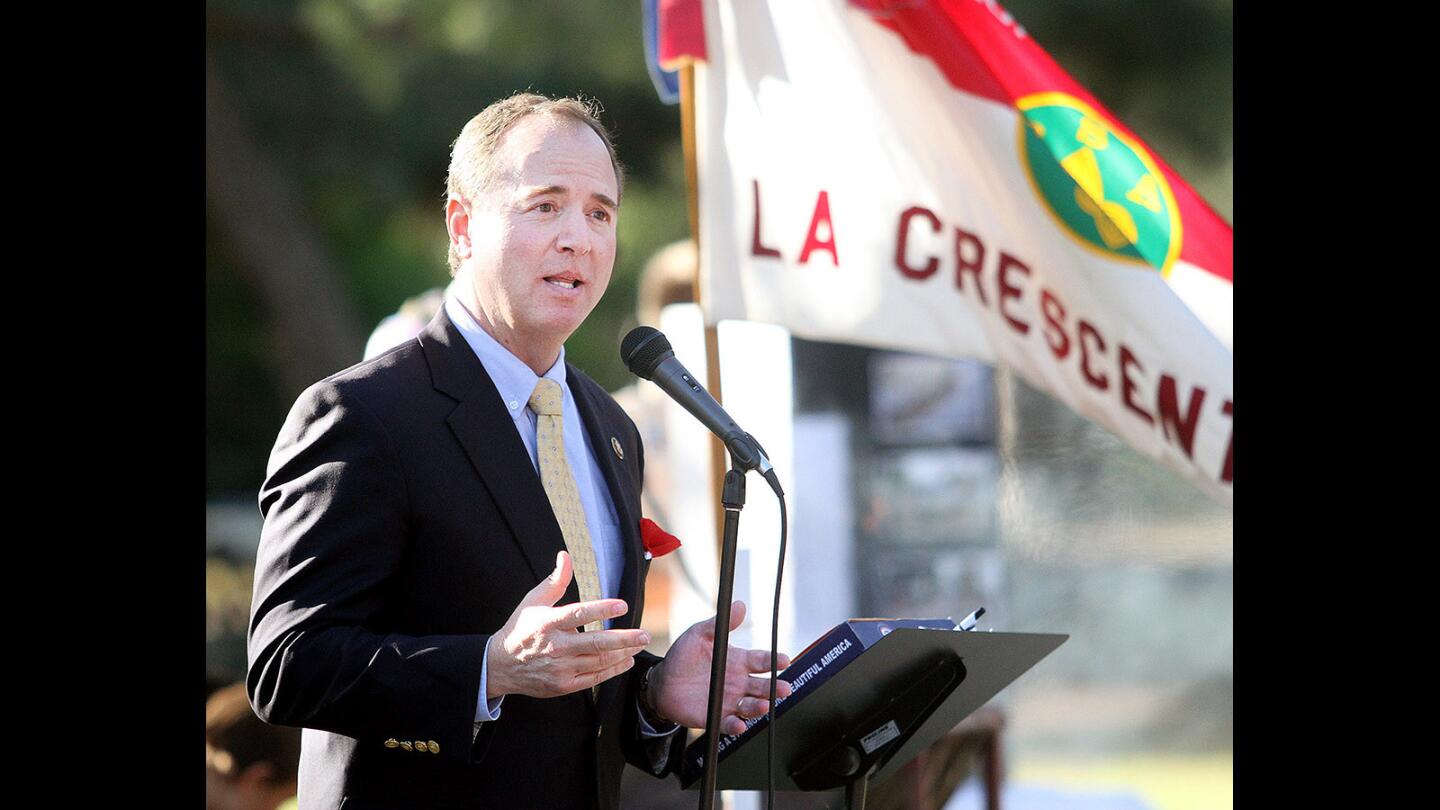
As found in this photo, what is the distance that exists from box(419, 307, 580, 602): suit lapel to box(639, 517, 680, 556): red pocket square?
0.54ft

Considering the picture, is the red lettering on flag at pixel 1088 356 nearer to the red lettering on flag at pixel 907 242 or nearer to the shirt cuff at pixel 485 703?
the red lettering on flag at pixel 907 242

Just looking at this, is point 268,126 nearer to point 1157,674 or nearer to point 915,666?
point 1157,674

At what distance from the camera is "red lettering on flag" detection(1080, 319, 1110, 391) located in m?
3.77

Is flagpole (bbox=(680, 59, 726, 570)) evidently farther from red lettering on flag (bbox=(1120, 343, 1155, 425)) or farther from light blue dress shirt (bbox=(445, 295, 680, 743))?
light blue dress shirt (bbox=(445, 295, 680, 743))

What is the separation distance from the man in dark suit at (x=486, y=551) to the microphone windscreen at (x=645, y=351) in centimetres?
23

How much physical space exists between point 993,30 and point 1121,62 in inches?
187

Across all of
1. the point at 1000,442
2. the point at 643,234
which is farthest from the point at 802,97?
the point at 643,234

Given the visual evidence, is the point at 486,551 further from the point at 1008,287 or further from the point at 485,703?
the point at 1008,287

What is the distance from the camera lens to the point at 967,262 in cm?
377

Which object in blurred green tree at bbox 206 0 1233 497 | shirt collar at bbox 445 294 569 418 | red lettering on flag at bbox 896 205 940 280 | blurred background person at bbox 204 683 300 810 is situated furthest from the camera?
blurred green tree at bbox 206 0 1233 497

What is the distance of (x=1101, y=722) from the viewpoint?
8188 millimetres

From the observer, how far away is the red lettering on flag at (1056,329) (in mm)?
3775

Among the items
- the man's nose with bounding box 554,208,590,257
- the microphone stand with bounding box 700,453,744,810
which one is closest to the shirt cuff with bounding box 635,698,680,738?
the microphone stand with bounding box 700,453,744,810
